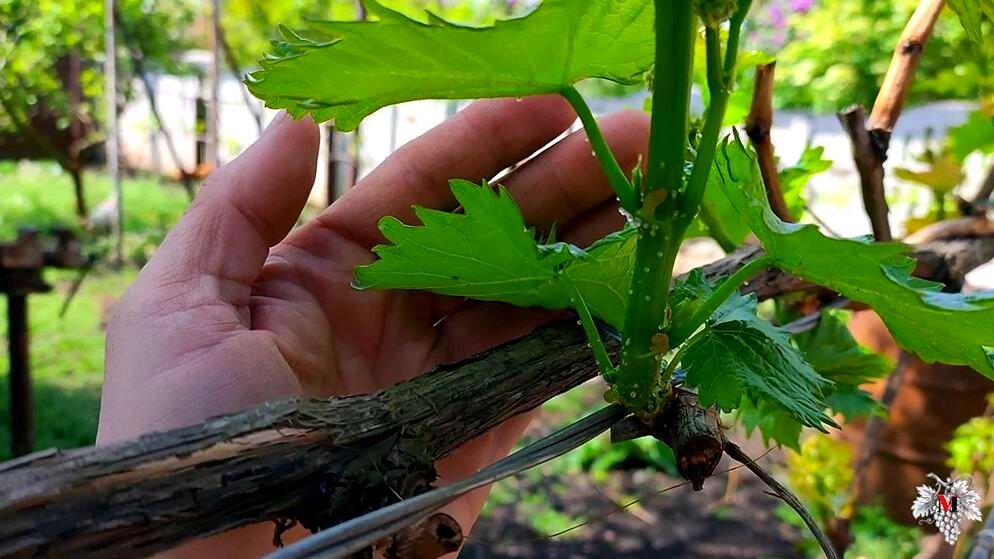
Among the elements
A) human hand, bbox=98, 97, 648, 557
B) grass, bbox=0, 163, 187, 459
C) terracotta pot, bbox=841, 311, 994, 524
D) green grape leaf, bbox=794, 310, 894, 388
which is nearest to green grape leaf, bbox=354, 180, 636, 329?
human hand, bbox=98, 97, 648, 557

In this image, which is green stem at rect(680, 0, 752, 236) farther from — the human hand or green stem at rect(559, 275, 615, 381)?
the human hand

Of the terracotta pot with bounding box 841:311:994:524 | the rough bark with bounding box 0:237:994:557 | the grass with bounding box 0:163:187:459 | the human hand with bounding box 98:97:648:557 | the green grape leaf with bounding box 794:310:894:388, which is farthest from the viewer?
the grass with bounding box 0:163:187:459

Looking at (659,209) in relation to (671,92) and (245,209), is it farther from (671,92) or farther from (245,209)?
(245,209)

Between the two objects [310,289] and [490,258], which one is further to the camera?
[310,289]

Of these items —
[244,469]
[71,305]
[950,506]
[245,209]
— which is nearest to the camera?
[244,469]

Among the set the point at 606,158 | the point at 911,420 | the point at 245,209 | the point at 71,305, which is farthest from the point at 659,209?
the point at 71,305

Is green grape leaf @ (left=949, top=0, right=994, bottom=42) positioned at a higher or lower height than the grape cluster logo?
higher

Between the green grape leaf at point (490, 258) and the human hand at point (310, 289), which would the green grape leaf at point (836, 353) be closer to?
the human hand at point (310, 289)
